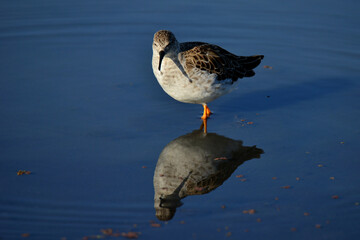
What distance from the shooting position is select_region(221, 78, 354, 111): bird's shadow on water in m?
9.32

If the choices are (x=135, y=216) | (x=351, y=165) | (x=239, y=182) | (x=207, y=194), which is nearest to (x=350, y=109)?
(x=351, y=165)

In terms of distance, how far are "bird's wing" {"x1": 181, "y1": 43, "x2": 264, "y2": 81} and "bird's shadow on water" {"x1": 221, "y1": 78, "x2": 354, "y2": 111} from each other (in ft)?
1.92

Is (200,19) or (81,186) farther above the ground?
(200,19)

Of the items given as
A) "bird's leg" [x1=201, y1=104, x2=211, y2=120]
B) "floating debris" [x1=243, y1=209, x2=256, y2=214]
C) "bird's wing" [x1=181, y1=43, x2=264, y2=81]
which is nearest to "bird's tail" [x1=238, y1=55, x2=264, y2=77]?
"bird's wing" [x1=181, y1=43, x2=264, y2=81]

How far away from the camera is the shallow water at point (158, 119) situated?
6.07 metres

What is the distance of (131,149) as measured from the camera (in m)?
7.67

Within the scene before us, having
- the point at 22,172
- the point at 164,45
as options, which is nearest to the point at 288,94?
the point at 164,45

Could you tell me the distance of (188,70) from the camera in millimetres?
8125

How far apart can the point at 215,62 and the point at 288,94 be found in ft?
6.76

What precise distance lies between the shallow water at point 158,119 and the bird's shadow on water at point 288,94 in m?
0.04

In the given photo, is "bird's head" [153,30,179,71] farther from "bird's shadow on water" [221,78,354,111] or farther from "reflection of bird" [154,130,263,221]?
"bird's shadow on water" [221,78,354,111]

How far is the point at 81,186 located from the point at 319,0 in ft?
32.3

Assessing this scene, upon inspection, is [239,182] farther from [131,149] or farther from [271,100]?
[271,100]

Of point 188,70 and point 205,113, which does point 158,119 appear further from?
point 188,70
